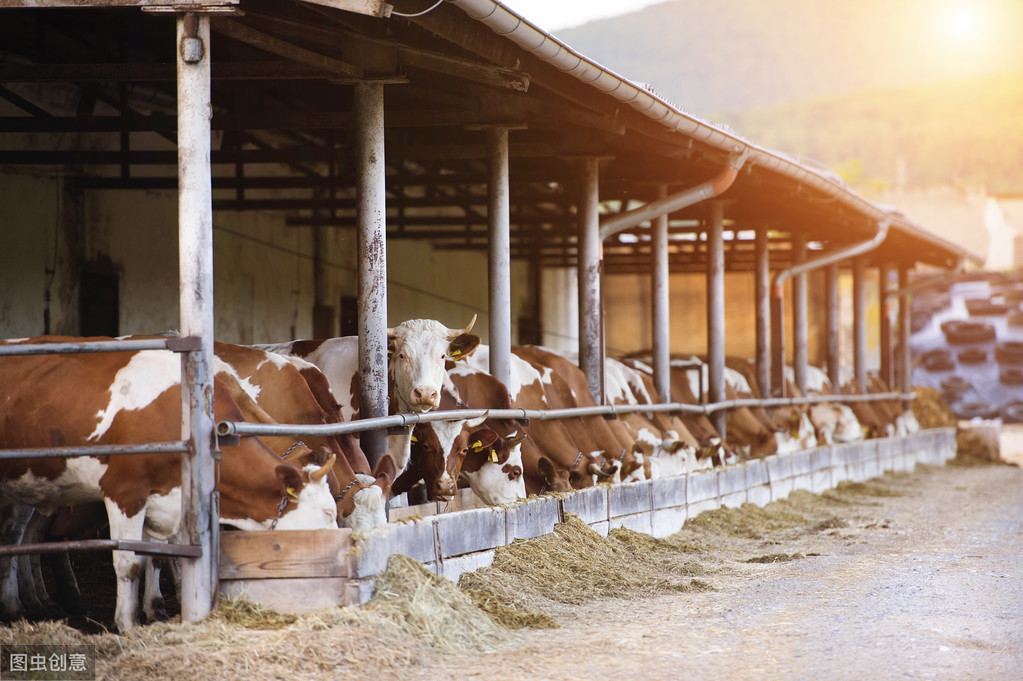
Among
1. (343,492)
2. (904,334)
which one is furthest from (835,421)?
(343,492)

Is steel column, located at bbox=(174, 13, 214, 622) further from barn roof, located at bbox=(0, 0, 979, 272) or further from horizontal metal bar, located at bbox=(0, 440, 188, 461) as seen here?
barn roof, located at bbox=(0, 0, 979, 272)

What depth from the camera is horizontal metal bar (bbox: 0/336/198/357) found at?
5355 mm

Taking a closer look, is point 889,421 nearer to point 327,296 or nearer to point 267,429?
point 327,296

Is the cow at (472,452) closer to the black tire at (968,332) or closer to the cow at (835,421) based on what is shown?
the cow at (835,421)

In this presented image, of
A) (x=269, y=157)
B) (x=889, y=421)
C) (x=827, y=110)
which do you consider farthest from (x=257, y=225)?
(x=827, y=110)

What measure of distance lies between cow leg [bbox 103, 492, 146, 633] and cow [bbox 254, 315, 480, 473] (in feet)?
→ 7.57

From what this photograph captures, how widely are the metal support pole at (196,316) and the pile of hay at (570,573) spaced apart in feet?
5.26

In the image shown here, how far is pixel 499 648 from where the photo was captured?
5738 millimetres

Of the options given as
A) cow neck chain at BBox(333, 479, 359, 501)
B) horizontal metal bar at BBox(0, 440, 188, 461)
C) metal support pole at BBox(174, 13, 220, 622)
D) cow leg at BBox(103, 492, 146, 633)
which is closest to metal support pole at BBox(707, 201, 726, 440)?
cow neck chain at BBox(333, 479, 359, 501)

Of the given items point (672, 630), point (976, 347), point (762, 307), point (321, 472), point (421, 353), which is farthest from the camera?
point (976, 347)

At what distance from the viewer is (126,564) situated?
18.9 ft

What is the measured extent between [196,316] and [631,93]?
4133 millimetres

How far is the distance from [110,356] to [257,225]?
28.1 feet

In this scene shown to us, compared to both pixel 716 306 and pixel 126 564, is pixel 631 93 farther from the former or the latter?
pixel 716 306
